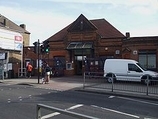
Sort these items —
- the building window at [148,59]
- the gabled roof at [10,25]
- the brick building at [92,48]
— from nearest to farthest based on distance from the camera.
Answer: the building window at [148,59], the brick building at [92,48], the gabled roof at [10,25]

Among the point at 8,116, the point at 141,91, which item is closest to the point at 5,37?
the point at 141,91

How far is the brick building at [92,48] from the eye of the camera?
27000mm

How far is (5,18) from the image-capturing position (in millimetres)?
47156

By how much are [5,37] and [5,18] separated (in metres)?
20.6

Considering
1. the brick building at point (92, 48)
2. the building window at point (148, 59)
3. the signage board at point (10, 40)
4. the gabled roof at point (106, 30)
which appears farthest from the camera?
the gabled roof at point (106, 30)

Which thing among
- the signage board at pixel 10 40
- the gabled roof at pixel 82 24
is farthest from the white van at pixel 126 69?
the signage board at pixel 10 40

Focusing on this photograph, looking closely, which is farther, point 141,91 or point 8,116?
point 141,91

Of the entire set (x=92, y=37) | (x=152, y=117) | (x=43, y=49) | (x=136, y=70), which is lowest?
(x=152, y=117)

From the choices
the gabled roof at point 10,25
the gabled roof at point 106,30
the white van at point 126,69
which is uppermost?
the gabled roof at point 10,25

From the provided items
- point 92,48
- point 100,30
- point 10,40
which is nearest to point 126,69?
point 92,48

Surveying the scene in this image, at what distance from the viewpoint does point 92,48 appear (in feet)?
99.6

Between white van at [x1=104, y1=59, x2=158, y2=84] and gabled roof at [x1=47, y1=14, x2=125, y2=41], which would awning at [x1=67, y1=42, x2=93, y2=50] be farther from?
white van at [x1=104, y1=59, x2=158, y2=84]

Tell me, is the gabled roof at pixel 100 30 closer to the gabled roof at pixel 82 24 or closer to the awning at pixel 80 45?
the gabled roof at pixel 82 24

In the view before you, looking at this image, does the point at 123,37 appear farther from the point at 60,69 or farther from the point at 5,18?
the point at 5,18
